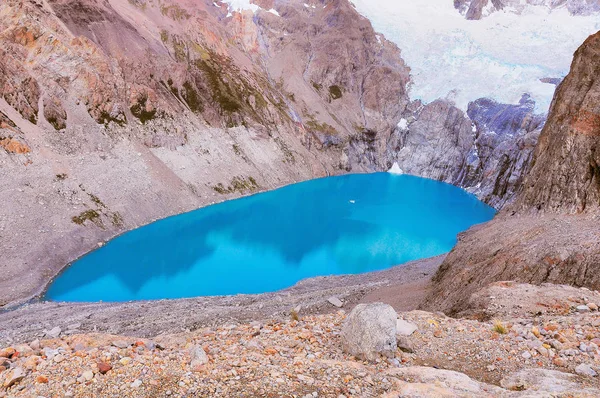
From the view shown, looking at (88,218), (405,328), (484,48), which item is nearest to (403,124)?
(484,48)

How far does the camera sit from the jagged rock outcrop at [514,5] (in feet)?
519

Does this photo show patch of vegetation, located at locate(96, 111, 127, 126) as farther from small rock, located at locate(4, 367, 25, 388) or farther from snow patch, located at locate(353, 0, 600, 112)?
snow patch, located at locate(353, 0, 600, 112)

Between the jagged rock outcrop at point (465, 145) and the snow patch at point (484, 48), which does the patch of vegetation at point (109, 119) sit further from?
the snow patch at point (484, 48)

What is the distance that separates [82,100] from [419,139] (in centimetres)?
9469

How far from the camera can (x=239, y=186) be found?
81.6 metres

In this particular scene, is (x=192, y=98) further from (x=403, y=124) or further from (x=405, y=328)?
(x=405, y=328)

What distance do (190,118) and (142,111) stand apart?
34.6ft

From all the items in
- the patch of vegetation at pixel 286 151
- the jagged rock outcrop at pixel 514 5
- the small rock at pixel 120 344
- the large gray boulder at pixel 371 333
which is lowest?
the patch of vegetation at pixel 286 151

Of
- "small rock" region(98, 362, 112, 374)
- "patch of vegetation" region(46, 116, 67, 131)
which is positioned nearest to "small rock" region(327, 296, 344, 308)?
"small rock" region(98, 362, 112, 374)

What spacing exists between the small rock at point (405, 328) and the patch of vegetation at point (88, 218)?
49721 mm

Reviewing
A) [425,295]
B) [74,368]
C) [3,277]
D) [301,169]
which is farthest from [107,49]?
[74,368]

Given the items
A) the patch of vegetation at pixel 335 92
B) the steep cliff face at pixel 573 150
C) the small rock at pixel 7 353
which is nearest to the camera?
the small rock at pixel 7 353

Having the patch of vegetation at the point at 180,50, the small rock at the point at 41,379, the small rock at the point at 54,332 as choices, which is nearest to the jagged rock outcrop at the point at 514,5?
the patch of vegetation at the point at 180,50

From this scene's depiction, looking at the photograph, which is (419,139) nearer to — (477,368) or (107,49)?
(107,49)
